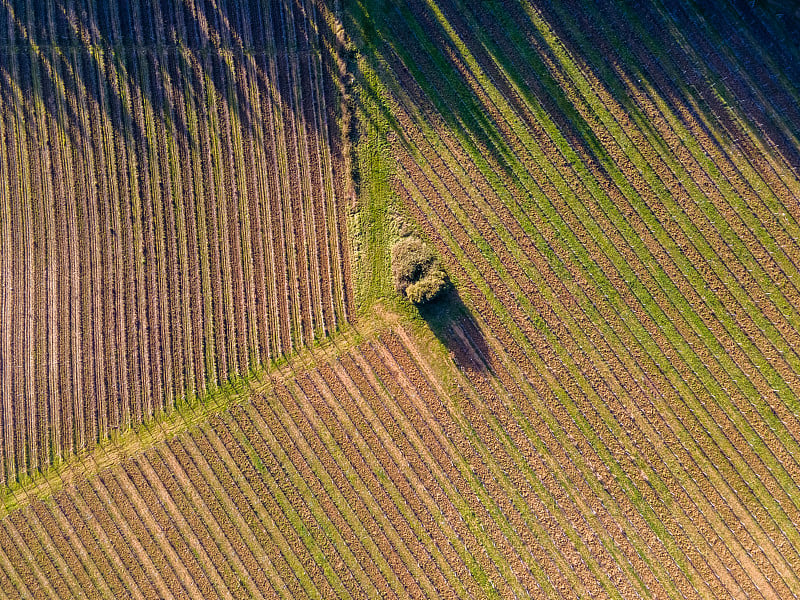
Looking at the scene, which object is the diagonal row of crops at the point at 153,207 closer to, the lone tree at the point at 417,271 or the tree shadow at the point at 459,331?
the lone tree at the point at 417,271

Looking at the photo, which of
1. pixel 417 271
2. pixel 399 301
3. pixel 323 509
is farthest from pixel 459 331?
pixel 323 509

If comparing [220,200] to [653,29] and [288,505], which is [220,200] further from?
[653,29]

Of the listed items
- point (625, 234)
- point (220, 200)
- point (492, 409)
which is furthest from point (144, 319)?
point (625, 234)

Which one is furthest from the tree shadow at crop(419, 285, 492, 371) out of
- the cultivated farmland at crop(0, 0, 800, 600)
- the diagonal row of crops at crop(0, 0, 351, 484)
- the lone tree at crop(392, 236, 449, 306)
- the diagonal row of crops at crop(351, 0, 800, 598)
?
the diagonal row of crops at crop(0, 0, 351, 484)

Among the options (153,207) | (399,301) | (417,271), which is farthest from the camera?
(153,207)

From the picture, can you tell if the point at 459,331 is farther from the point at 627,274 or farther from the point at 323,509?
the point at 323,509

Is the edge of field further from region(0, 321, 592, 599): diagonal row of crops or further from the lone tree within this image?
the lone tree

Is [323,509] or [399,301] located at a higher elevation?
[399,301]

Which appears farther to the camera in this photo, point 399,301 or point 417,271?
point 399,301
